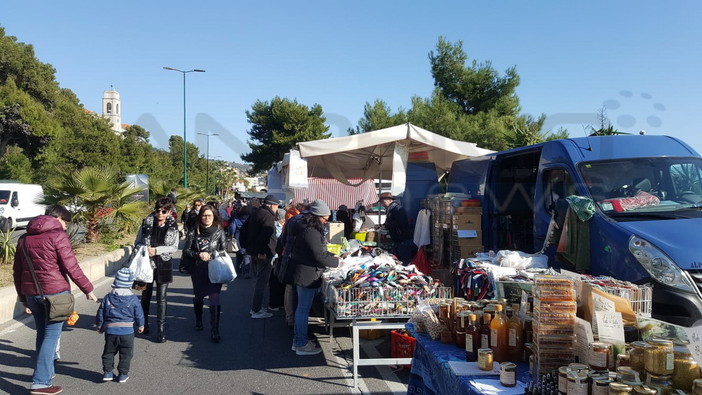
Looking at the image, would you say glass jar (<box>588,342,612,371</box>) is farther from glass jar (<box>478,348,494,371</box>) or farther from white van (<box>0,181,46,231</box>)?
white van (<box>0,181,46,231</box>)

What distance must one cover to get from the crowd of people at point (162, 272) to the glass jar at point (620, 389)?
13.2ft

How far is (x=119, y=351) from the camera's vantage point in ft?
17.7

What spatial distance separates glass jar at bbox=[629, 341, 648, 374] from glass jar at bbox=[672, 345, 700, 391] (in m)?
0.12

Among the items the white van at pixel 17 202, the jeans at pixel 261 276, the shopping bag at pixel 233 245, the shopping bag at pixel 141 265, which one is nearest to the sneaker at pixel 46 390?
the shopping bag at pixel 141 265

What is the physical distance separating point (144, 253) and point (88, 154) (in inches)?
1329

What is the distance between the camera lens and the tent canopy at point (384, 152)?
855cm

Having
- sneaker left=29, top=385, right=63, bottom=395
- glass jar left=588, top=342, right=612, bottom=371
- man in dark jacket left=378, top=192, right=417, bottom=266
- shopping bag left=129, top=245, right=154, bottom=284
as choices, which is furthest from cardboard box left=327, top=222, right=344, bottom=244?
glass jar left=588, top=342, right=612, bottom=371

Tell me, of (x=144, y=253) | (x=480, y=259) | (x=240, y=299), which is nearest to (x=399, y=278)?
(x=480, y=259)

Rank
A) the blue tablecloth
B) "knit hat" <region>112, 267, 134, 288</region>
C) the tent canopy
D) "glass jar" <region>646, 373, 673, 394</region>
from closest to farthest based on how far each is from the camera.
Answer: "glass jar" <region>646, 373, 673, 394</region> < the blue tablecloth < "knit hat" <region>112, 267, 134, 288</region> < the tent canopy

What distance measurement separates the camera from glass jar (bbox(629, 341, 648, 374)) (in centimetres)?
237

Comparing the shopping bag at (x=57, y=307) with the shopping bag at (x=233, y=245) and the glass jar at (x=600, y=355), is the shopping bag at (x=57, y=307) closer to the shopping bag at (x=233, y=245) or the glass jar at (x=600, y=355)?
the glass jar at (x=600, y=355)

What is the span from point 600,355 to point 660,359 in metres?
0.29

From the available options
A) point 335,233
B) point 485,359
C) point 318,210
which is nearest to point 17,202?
point 335,233

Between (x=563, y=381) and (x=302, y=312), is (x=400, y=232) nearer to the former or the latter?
(x=302, y=312)
